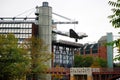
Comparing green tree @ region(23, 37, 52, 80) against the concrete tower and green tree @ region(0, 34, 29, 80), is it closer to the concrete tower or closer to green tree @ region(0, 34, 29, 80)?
green tree @ region(0, 34, 29, 80)

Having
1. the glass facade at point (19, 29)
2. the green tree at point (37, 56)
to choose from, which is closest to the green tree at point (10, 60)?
the green tree at point (37, 56)

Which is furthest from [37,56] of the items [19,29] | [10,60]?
[19,29]

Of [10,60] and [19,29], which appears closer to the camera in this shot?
[10,60]

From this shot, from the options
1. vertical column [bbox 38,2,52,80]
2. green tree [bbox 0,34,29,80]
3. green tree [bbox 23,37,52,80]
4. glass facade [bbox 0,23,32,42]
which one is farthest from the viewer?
glass facade [bbox 0,23,32,42]

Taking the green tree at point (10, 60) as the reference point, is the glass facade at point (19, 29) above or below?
above

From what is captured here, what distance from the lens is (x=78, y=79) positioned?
9838cm

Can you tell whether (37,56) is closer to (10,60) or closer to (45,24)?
(10,60)

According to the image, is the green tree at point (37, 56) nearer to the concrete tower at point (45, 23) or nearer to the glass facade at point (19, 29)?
the glass facade at point (19, 29)

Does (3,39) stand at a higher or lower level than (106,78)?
higher

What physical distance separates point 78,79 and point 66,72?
3.83 m

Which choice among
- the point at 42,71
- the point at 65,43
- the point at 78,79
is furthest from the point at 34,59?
the point at 65,43

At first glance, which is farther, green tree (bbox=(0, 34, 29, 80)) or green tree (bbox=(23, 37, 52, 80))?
green tree (bbox=(23, 37, 52, 80))

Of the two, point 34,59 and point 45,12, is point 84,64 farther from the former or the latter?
point 34,59

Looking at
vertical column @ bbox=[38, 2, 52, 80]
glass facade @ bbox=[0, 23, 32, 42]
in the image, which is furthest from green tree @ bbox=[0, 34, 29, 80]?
vertical column @ bbox=[38, 2, 52, 80]
